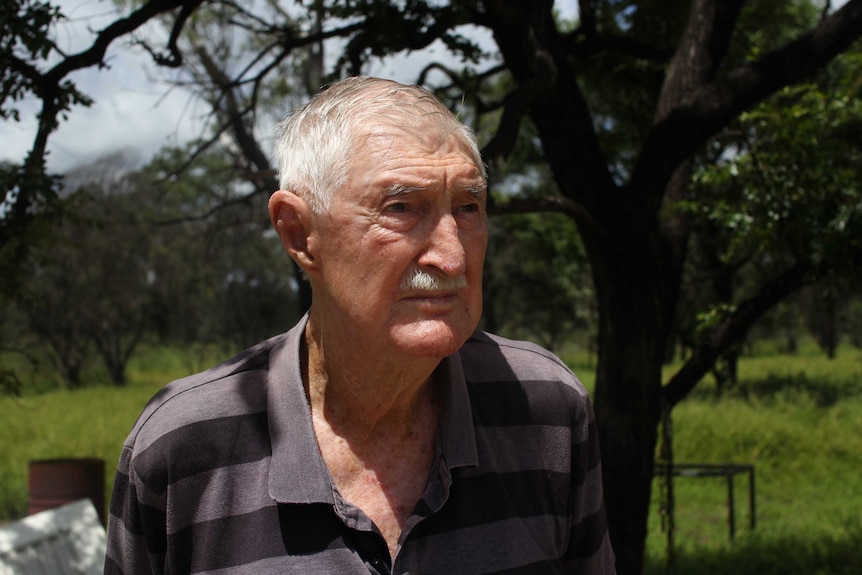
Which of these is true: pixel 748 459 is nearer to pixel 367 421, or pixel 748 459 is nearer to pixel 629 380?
pixel 629 380

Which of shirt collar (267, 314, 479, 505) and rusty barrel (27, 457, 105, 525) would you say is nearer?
shirt collar (267, 314, 479, 505)

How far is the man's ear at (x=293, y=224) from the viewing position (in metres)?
1.44

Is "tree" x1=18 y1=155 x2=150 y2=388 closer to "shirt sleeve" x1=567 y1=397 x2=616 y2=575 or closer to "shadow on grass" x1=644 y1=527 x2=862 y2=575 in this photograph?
"shadow on grass" x1=644 y1=527 x2=862 y2=575

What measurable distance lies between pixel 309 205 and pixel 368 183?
11 cm

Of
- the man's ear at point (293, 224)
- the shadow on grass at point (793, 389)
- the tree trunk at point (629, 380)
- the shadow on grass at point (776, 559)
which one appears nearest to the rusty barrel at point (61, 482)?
the tree trunk at point (629, 380)

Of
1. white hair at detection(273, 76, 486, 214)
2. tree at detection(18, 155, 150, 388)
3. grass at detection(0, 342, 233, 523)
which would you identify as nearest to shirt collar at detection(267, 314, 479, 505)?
white hair at detection(273, 76, 486, 214)

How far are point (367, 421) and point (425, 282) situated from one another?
0.98ft

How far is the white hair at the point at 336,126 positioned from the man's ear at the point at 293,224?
0.07 feet

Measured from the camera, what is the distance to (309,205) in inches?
56.2

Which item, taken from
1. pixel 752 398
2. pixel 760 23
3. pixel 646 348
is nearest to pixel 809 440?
pixel 752 398

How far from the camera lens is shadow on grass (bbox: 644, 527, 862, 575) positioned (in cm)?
640

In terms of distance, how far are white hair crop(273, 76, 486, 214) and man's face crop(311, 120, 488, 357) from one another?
24 millimetres

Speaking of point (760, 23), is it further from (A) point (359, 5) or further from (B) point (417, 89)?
(B) point (417, 89)

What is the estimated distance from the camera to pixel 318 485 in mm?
A: 1368
